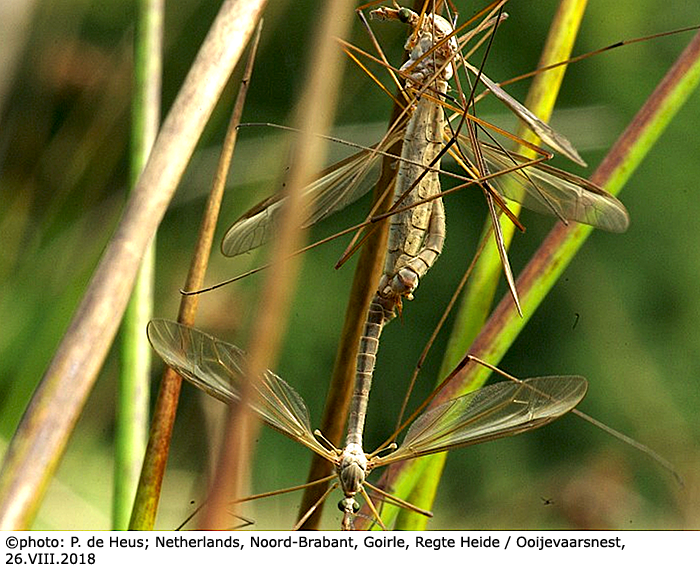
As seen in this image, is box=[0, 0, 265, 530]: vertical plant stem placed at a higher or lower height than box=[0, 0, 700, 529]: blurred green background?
lower

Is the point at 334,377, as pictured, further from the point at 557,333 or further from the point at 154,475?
the point at 557,333

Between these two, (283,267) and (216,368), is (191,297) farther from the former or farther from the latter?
(283,267)

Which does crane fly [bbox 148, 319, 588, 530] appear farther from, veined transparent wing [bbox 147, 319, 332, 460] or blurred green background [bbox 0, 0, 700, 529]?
blurred green background [bbox 0, 0, 700, 529]

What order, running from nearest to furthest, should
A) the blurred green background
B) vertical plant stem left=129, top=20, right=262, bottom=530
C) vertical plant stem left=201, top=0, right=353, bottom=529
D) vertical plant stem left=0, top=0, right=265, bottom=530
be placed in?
vertical plant stem left=201, top=0, right=353, bottom=529 → vertical plant stem left=0, top=0, right=265, bottom=530 → vertical plant stem left=129, top=20, right=262, bottom=530 → the blurred green background

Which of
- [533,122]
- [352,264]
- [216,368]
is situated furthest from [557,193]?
[352,264]

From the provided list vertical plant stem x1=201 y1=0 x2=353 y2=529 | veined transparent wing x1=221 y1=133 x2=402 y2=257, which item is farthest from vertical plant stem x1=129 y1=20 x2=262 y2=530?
vertical plant stem x1=201 y1=0 x2=353 y2=529
